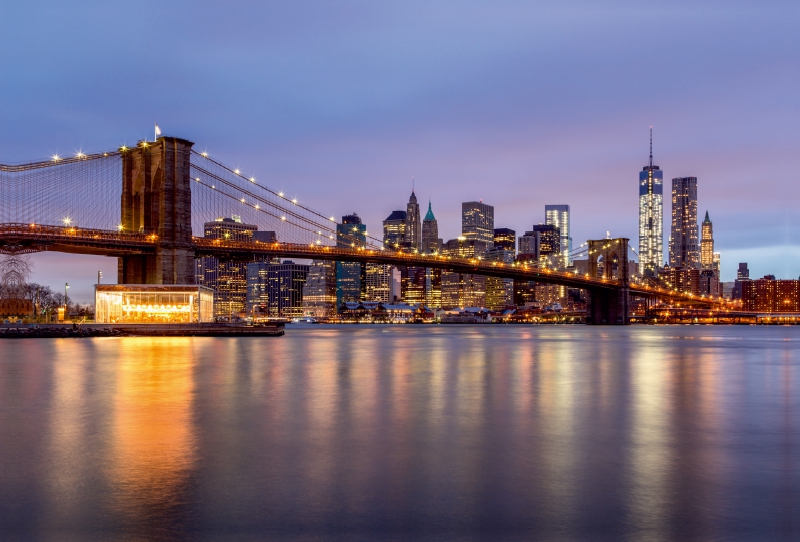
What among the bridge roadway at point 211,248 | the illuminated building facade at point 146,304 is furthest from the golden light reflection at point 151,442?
the illuminated building facade at point 146,304

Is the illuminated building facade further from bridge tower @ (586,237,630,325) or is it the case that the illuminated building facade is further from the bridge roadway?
bridge tower @ (586,237,630,325)

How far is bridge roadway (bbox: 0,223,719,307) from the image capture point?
55312mm

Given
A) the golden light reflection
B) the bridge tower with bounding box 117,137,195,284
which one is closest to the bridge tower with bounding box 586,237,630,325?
the bridge tower with bounding box 117,137,195,284

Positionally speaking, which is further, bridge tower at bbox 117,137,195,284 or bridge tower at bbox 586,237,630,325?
bridge tower at bbox 586,237,630,325

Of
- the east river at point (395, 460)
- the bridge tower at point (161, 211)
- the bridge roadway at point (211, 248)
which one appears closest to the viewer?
the east river at point (395, 460)

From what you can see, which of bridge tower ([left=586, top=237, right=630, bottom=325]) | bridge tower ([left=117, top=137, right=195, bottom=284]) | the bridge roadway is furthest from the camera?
bridge tower ([left=586, top=237, right=630, bottom=325])

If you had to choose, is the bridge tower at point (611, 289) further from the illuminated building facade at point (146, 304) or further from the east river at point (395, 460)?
the east river at point (395, 460)

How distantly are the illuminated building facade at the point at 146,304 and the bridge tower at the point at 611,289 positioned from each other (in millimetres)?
72521

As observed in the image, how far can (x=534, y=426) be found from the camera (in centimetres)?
1411

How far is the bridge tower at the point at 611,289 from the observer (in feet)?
376

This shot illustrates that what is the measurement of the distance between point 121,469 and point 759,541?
323 inches

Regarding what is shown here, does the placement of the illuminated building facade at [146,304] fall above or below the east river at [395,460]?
above

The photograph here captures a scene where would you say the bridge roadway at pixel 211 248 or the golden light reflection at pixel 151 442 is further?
the bridge roadway at pixel 211 248

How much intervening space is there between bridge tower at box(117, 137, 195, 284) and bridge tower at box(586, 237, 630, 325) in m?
72.2
